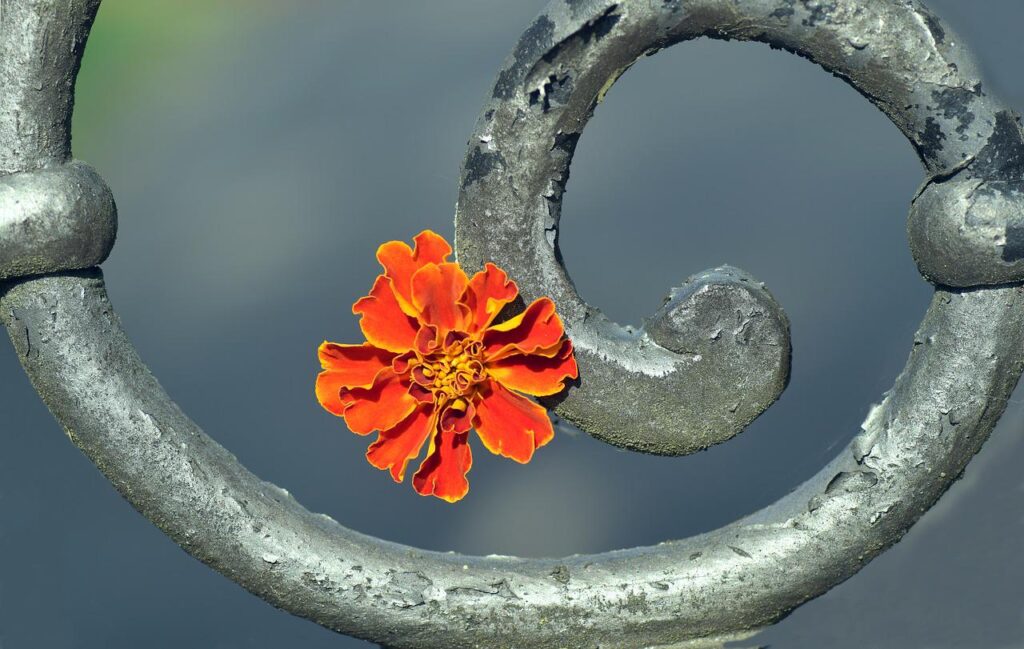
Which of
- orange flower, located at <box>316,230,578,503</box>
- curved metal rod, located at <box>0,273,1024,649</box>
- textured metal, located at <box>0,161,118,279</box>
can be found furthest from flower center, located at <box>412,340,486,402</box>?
textured metal, located at <box>0,161,118,279</box>

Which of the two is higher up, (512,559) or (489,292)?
(489,292)

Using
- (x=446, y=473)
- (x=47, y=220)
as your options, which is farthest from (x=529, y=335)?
(x=47, y=220)

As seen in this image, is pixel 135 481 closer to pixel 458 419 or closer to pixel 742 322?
pixel 458 419

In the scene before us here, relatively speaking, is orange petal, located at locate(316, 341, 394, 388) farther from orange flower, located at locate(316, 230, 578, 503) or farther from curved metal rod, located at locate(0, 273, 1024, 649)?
curved metal rod, located at locate(0, 273, 1024, 649)

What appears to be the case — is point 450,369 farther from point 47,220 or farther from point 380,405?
point 47,220

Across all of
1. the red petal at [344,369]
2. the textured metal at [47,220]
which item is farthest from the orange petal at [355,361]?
the textured metal at [47,220]

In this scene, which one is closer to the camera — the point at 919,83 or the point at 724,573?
the point at 919,83

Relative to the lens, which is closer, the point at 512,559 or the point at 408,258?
the point at 408,258

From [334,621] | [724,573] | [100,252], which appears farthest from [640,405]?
[100,252]
